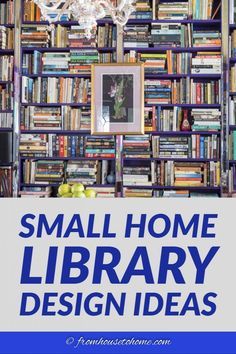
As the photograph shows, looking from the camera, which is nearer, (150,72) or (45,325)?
(45,325)

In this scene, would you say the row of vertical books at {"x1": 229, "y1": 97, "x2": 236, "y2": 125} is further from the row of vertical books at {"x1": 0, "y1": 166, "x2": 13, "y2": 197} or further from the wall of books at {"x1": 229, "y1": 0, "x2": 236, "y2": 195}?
the row of vertical books at {"x1": 0, "y1": 166, "x2": 13, "y2": 197}

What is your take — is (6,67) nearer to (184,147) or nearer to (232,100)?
(184,147)

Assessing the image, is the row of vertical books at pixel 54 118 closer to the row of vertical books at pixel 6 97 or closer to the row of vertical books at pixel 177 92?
the row of vertical books at pixel 6 97

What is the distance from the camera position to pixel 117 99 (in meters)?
5.14

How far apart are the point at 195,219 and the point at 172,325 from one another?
0.50 ft

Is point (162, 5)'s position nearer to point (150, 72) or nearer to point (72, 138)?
point (150, 72)

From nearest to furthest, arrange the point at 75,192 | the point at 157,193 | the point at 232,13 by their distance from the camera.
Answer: the point at 75,192
the point at 232,13
the point at 157,193

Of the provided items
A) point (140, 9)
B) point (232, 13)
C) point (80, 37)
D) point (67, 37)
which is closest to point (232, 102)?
point (232, 13)

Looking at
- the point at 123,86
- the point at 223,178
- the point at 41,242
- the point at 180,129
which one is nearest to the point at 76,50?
the point at 123,86

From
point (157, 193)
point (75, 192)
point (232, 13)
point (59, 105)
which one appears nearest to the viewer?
point (75, 192)

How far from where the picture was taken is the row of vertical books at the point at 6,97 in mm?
5141

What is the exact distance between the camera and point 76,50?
203 inches

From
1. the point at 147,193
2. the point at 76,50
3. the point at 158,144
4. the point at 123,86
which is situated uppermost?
the point at 76,50

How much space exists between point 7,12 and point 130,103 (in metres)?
1.40
